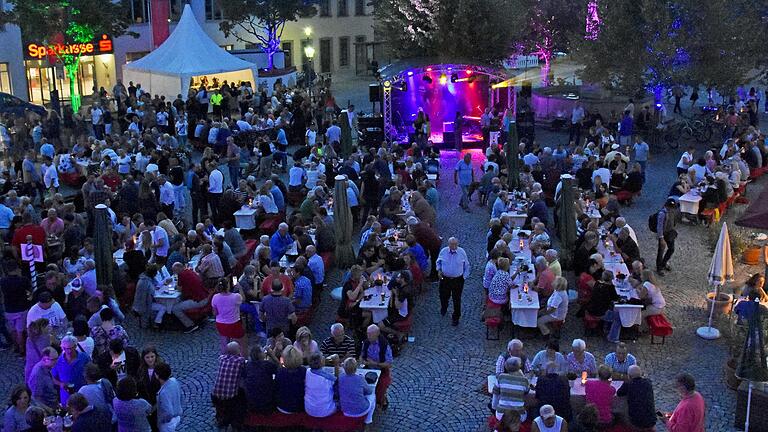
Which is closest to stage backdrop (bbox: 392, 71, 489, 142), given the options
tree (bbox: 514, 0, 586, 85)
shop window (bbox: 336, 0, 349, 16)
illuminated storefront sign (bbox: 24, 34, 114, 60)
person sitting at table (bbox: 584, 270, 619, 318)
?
tree (bbox: 514, 0, 586, 85)

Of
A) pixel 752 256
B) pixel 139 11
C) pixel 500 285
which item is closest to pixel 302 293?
pixel 500 285

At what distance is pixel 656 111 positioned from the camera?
28469 mm

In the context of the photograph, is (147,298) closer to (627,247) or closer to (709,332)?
(627,247)

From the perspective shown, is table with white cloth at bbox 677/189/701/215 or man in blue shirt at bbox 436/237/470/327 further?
table with white cloth at bbox 677/189/701/215

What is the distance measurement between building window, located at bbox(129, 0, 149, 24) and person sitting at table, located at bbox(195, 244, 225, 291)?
95.9 ft

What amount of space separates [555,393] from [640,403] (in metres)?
0.93

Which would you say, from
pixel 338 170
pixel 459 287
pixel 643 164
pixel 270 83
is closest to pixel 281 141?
pixel 338 170

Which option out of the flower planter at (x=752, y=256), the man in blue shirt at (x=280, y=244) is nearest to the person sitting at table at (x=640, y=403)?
the man in blue shirt at (x=280, y=244)

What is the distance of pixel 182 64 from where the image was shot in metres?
30.7

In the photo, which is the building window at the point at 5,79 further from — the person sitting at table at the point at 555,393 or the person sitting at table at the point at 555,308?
the person sitting at table at the point at 555,393

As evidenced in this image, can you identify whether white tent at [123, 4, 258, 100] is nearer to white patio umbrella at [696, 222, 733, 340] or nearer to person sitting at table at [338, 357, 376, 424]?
white patio umbrella at [696, 222, 733, 340]

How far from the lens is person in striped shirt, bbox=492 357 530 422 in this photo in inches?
380

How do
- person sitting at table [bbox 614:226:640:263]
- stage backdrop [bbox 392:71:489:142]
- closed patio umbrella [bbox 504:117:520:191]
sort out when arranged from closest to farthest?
person sitting at table [bbox 614:226:640:263] → closed patio umbrella [bbox 504:117:520:191] → stage backdrop [bbox 392:71:489:142]

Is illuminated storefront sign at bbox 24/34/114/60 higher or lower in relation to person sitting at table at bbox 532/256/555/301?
higher
